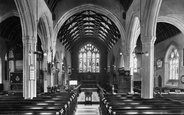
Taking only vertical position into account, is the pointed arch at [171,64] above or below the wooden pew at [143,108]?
above

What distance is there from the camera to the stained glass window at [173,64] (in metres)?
19.9

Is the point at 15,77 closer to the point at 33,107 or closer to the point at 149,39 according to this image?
the point at 33,107

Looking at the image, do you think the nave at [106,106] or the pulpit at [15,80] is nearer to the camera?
the nave at [106,106]

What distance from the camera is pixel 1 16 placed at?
1561 centimetres

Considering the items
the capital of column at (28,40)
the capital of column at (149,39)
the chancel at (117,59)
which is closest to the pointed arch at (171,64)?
the chancel at (117,59)

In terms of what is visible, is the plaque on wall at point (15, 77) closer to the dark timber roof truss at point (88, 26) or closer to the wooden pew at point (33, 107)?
the dark timber roof truss at point (88, 26)

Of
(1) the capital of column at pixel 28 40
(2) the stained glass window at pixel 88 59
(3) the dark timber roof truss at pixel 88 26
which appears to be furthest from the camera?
(2) the stained glass window at pixel 88 59

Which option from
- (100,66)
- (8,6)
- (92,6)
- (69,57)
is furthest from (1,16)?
(100,66)

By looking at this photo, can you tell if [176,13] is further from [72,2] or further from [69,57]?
[69,57]

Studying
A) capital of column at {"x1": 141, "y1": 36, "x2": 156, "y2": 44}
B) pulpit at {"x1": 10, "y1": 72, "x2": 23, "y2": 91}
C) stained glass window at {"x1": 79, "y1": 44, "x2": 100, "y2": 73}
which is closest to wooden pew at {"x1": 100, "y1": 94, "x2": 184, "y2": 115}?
capital of column at {"x1": 141, "y1": 36, "x2": 156, "y2": 44}

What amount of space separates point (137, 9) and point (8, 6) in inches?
403

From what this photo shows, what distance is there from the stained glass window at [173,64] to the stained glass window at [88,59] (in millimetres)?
20132

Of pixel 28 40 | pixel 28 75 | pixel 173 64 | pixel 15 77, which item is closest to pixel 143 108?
pixel 28 75

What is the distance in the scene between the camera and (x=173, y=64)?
20.5m
